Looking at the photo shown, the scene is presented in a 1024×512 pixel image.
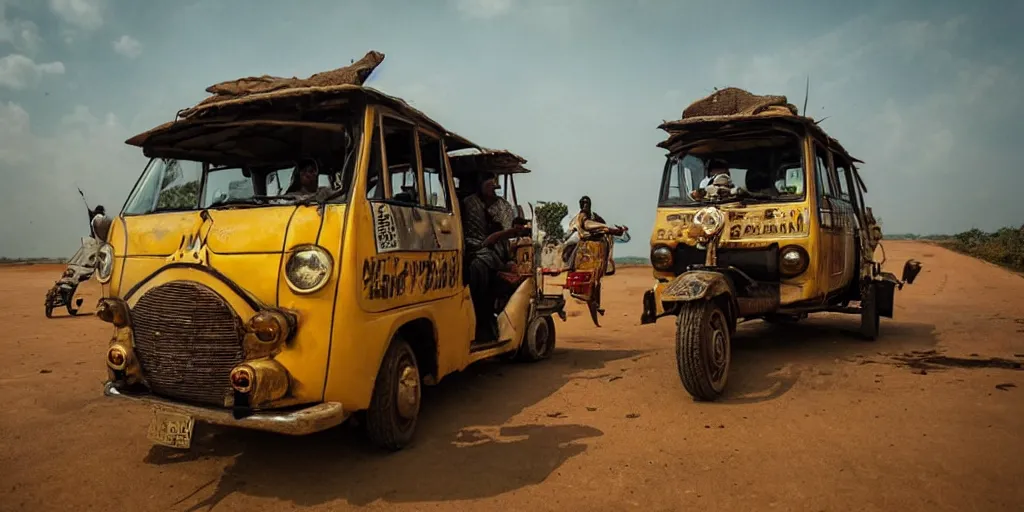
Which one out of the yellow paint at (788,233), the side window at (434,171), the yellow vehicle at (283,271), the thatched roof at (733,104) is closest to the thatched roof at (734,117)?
the thatched roof at (733,104)

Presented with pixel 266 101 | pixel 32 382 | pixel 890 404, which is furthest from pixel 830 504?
pixel 32 382

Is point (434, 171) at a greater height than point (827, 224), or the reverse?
point (434, 171)

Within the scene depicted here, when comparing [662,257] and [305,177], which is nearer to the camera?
[305,177]

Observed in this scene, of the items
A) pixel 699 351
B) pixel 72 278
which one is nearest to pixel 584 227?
pixel 699 351

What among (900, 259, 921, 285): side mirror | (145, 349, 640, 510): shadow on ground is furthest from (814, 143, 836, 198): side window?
(145, 349, 640, 510): shadow on ground

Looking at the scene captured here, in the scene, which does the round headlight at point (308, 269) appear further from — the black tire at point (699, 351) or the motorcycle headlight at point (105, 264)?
the black tire at point (699, 351)

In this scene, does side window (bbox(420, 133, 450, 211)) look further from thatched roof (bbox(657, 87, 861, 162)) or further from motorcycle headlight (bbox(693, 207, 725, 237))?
thatched roof (bbox(657, 87, 861, 162))

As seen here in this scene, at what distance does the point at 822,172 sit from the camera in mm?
7055

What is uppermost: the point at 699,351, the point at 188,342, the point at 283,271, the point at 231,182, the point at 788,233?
the point at 231,182

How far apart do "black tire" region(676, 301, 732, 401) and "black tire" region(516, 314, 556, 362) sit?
2.38 m

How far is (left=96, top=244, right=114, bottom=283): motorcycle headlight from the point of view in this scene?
4387 millimetres

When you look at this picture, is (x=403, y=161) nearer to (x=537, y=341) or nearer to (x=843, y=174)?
(x=537, y=341)

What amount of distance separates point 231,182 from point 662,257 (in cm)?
446

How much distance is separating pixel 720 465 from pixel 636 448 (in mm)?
575
